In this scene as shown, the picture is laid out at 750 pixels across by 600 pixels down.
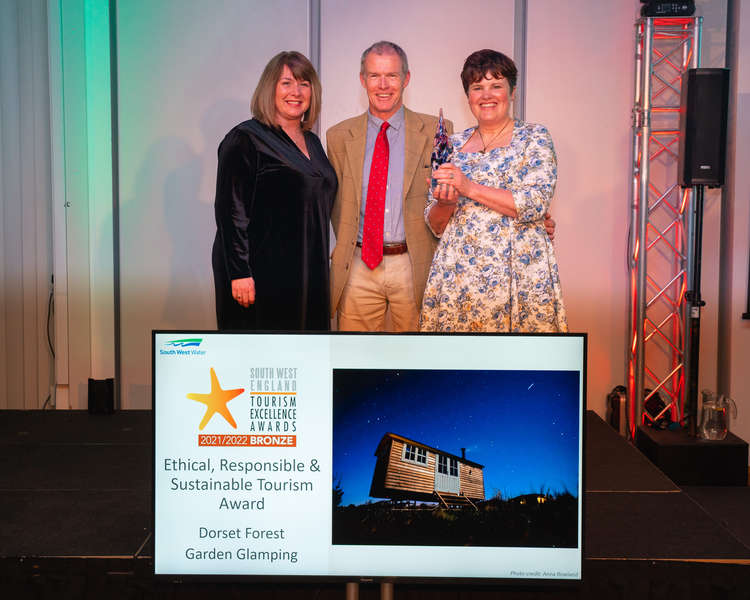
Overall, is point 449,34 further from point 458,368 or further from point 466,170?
point 458,368

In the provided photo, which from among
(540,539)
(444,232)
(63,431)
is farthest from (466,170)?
(540,539)

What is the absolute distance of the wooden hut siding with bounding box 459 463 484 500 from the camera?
0.98m

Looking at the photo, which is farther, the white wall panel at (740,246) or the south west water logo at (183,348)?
the white wall panel at (740,246)

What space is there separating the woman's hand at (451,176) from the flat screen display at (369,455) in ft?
5.66

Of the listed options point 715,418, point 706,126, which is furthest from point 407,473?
point 706,126

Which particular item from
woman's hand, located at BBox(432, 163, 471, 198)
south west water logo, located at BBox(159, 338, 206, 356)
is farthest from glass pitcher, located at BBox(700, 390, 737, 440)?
south west water logo, located at BBox(159, 338, 206, 356)

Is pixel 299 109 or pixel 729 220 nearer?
pixel 299 109

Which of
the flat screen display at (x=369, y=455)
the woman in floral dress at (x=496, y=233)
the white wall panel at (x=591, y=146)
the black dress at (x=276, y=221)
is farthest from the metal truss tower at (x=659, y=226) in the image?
the flat screen display at (x=369, y=455)

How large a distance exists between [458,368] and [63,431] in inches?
71.3

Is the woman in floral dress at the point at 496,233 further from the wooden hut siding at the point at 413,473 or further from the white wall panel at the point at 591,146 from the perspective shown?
the wooden hut siding at the point at 413,473

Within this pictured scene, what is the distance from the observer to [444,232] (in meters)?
2.85

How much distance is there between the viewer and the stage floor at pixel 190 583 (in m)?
1.17

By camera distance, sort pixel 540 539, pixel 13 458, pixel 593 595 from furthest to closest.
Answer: pixel 13 458 < pixel 593 595 < pixel 540 539

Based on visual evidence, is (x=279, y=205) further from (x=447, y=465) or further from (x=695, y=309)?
(x=447, y=465)
